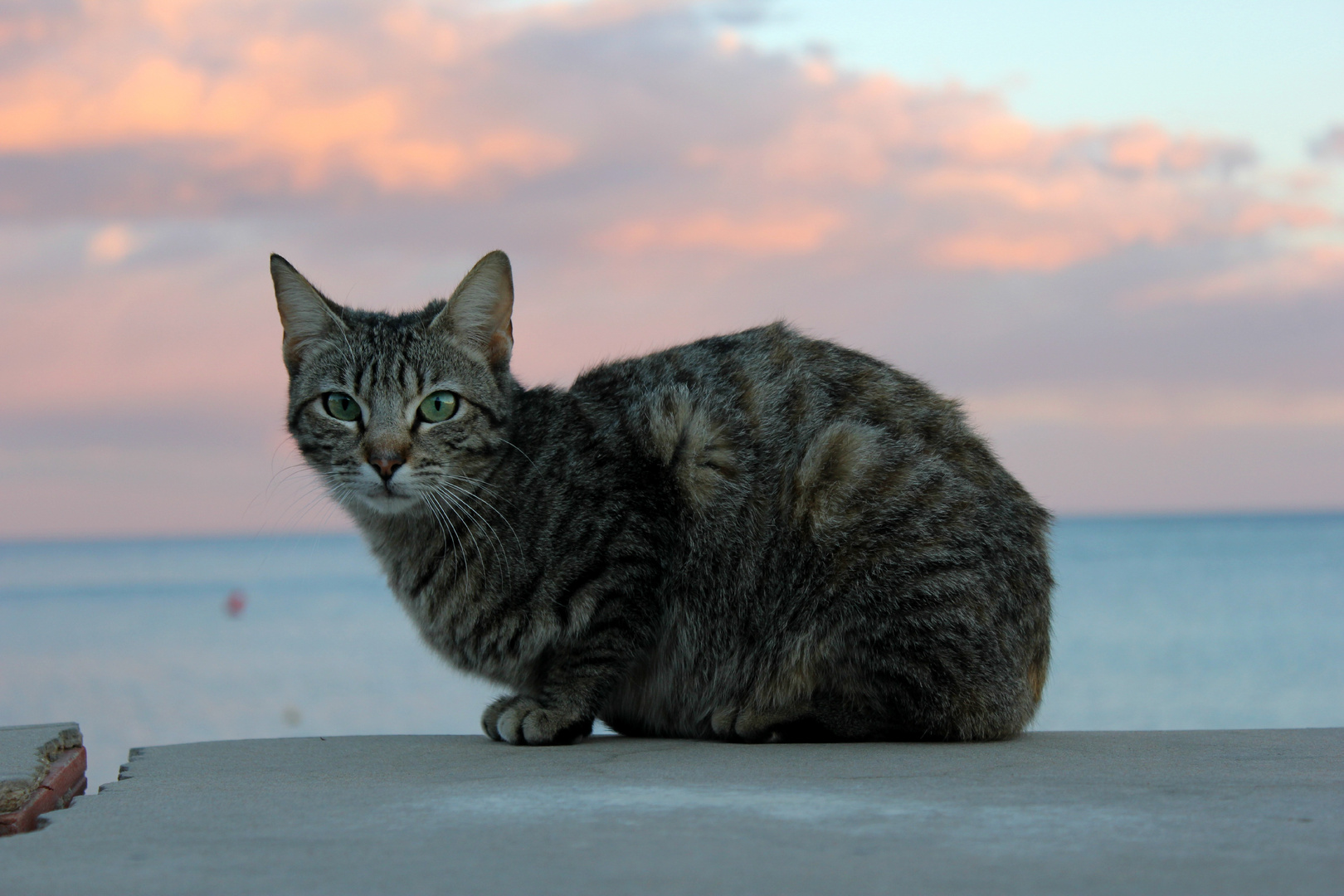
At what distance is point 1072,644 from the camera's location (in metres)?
18.6

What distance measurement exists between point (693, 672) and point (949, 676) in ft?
2.41

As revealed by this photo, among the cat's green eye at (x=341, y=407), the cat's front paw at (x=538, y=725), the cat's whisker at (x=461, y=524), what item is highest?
the cat's green eye at (x=341, y=407)

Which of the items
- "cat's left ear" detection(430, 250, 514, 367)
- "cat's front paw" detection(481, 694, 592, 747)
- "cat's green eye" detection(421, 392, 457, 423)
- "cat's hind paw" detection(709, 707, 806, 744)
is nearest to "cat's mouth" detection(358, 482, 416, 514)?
"cat's green eye" detection(421, 392, 457, 423)

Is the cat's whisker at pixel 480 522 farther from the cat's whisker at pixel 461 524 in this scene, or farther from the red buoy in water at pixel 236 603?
the red buoy in water at pixel 236 603

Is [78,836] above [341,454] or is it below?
below

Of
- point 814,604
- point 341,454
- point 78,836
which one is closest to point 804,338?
point 814,604

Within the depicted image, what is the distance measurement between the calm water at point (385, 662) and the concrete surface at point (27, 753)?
989 millimetres

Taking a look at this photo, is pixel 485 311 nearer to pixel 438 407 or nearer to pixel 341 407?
pixel 438 407

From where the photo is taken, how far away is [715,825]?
2.14 metres

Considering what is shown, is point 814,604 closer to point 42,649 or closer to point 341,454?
point 341,454

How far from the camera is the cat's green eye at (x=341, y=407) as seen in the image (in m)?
3.55

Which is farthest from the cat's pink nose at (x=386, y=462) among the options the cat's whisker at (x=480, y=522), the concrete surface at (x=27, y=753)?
the concrete surface at (x=27, y=753)

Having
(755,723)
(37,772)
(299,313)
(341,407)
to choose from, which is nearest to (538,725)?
(755,723)

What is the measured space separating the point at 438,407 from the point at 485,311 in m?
0.36
